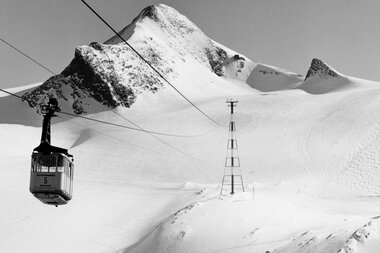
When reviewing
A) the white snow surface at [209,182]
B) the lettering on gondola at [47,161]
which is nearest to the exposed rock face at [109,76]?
the white snow surface at [209,182]

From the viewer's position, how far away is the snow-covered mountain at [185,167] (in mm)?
37844

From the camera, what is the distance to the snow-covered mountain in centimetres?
3784

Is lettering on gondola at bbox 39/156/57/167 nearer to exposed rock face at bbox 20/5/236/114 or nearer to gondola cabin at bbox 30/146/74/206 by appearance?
gondola cabin at bbox 30/146/74/206

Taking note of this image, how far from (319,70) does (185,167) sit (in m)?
103

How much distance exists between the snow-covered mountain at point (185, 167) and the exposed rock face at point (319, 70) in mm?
4665

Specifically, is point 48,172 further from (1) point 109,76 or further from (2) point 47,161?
(1) point 109,76

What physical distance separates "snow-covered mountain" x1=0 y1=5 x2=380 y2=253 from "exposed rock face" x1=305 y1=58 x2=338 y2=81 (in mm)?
4665

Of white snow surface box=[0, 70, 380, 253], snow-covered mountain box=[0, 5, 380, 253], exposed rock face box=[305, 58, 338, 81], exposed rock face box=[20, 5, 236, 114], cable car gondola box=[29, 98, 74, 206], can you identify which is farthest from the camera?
exposed rock face box=[305, 58, 338, 81]

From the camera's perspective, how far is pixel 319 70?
16338cm

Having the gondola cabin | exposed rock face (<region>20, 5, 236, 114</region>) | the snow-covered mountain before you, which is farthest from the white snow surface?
the gondola cabin

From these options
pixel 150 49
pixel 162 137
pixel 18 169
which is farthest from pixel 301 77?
pixel 18 169

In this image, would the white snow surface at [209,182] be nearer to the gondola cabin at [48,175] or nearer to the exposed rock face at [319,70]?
the gondola cabin at [48,175]

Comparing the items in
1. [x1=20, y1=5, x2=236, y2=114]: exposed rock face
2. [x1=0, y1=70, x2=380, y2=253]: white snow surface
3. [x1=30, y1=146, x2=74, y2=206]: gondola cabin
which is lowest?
[x1=30, y1=146, x2=74, y2=206]: gondola cabin

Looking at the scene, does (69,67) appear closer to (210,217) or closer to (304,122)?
(304,122)
